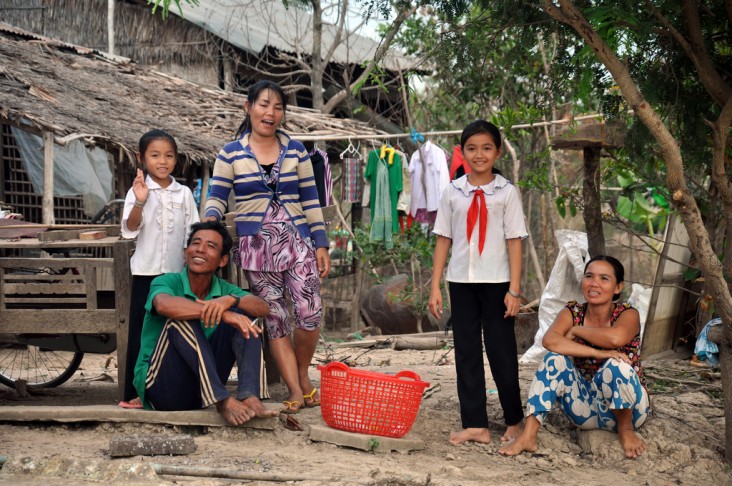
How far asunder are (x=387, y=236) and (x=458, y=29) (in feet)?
17.5

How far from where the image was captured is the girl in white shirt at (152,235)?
4512 mm

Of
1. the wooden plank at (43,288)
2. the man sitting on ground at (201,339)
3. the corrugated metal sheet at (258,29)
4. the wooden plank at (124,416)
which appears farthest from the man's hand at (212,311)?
the corrugated metal sheet at (258,29)

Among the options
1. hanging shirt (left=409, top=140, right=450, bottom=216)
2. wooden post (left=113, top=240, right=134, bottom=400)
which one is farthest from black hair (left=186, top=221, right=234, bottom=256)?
hanging shirt (left=409, top=140, right=450, bottom=216)

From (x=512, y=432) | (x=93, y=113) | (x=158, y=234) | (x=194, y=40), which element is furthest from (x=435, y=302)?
(x=194, y=40)

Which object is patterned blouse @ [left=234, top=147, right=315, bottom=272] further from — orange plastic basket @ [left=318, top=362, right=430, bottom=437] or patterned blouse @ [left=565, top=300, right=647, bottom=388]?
patterned blouse @ [left=565, top=300, right=647, bottom=388]

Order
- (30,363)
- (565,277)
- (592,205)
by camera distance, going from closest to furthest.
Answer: (592,205) → (565,277) → (30,363)

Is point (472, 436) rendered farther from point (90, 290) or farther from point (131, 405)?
point (90, 290)

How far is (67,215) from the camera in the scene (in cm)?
1112

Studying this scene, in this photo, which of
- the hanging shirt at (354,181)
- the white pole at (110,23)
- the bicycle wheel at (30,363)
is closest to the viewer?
the bicycle wheel at (30,363)

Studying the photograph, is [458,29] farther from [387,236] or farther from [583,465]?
[387,236]

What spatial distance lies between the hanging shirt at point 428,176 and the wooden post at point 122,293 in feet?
17.5

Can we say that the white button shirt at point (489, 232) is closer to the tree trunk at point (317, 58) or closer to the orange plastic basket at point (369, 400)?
the orange plastic basket at point (369, 400)

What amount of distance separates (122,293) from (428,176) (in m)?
5.52

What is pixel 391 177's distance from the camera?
9945mm
